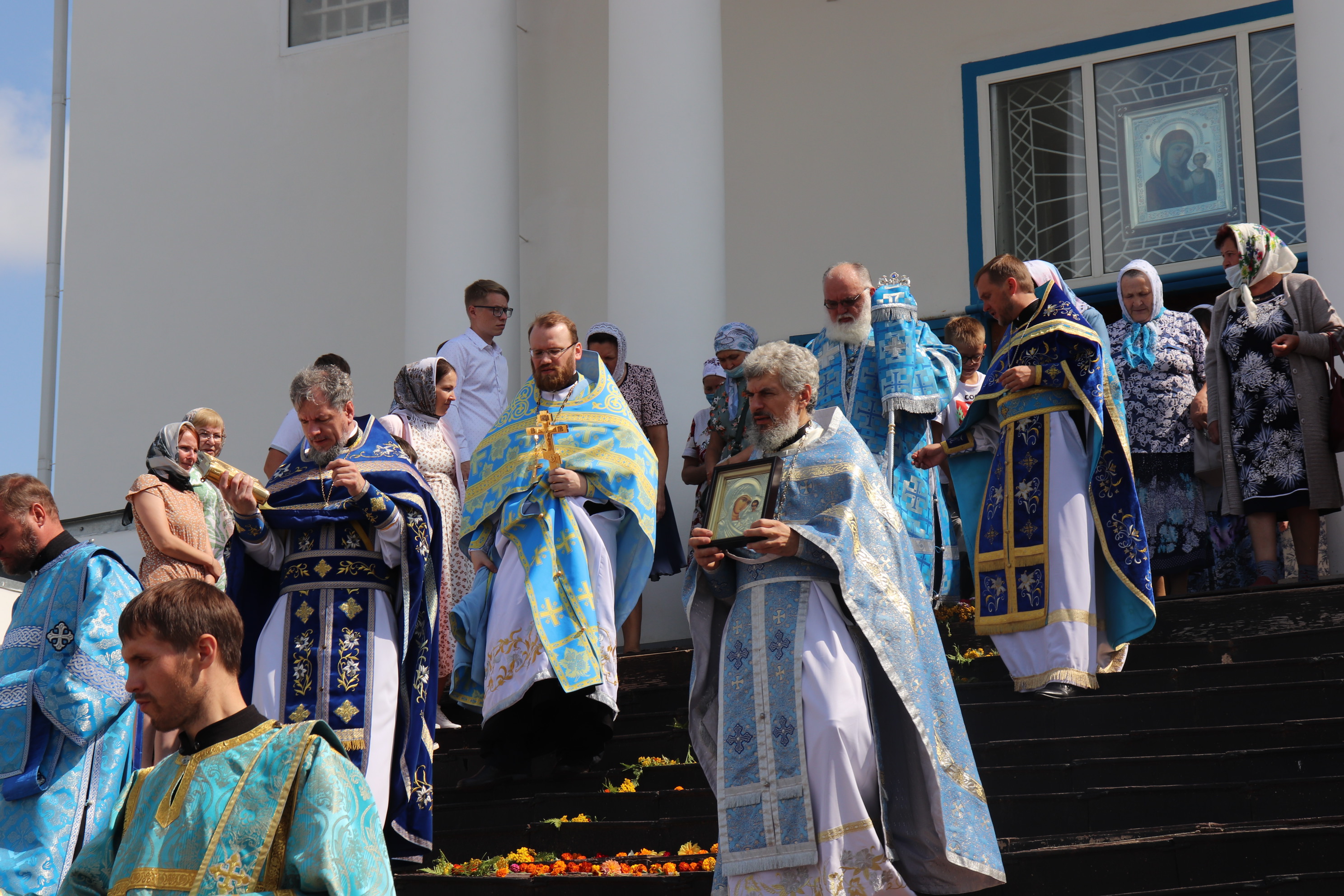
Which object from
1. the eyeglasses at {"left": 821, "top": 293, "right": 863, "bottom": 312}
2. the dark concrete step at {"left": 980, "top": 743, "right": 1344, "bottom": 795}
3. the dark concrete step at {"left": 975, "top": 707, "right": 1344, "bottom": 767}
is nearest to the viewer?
the dark concrete step at {"left": 980, "top": 743, "right": 1344, "bottom": 795}

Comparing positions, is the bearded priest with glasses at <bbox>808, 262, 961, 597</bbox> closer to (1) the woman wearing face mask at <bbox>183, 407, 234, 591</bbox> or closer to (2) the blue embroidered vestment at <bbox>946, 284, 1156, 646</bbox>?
(2) the blue embroidered vestment at <bbox>946, 284, 1156, 646</bbox>

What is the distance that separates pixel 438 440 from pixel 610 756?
2.09m

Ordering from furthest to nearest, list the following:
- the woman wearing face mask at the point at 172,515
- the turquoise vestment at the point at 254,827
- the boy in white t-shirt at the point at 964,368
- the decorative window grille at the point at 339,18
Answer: the decorative window grille at the point at 339,18
the boy in white t-shirt at the point at 964,368
the woman wearing face mask at the point at 172,515
the turquoise vestment at the point at 254,827

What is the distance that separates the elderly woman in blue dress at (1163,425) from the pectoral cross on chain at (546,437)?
311 centimetres

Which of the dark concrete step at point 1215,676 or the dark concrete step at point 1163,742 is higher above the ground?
the dark concrete step at point 1215,676

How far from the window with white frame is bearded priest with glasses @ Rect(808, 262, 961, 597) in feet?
15.0

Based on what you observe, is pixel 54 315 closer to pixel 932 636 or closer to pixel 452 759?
pixel 452 759

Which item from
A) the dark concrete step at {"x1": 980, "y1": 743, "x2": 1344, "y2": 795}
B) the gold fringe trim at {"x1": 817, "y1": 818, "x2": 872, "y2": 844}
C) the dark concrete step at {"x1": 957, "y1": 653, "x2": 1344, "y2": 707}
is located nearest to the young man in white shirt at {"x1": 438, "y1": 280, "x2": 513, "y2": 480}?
the dark concrete step at {"x1": 957, "y1": 653, "x2": 1344, "y2": 707}

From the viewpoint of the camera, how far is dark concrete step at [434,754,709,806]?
21.6ft

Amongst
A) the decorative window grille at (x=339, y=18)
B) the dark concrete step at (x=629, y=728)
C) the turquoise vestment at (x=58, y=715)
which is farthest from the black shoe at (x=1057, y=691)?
Result: the decorative window grille at (x=339, y=18)

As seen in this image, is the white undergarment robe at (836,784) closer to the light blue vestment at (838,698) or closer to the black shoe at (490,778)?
the light blue vestment at (838,698)

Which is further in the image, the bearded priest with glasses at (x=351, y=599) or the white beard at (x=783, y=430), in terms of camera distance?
the bearded priest with glasses at (x=351, y=599)

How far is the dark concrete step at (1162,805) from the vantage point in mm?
5332

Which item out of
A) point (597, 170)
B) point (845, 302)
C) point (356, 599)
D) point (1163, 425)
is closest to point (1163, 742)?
point (845, 302)
